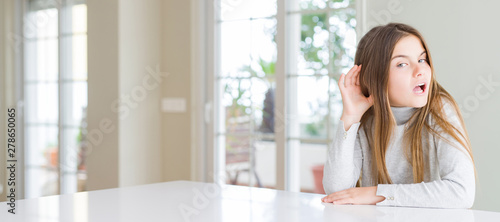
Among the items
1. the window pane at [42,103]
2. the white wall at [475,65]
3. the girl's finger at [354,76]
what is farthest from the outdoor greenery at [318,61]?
the window pane at [42,103]

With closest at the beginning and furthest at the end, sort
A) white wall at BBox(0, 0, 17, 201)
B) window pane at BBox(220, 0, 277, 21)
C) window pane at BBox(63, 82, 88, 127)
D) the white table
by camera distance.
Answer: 1. the white table
2. window pane at BBox(220, 0, 277, 21)
3. window pane at BBox(63, 82, 88, 127)
4. white wall at BBox(0, 0, 17, 201)

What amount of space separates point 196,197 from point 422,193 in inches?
22.4

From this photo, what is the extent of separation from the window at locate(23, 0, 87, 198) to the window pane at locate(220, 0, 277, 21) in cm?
121

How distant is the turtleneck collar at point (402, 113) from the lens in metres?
1.59

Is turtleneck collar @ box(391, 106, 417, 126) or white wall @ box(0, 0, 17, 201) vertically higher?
white wall @ box(0, 0, 17, 201)

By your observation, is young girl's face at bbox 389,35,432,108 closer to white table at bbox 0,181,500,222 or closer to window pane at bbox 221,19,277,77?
white table at bbox 0,181,500,222

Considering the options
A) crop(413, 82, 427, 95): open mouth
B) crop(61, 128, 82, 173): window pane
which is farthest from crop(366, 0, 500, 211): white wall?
crop(61, 128, 82, 173): window pane

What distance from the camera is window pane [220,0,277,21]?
3.54 metres

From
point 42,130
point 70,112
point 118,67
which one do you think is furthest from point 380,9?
point 42,130

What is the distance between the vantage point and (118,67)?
12.3ft

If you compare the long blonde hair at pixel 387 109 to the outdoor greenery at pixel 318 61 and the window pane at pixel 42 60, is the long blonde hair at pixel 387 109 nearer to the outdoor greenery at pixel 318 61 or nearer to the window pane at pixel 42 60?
the outdoor greenery at pixel 318 61

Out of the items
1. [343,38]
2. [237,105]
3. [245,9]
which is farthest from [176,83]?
[343,38]

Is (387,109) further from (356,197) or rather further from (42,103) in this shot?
(42,103)

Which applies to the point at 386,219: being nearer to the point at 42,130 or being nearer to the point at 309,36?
the point at 42,130
